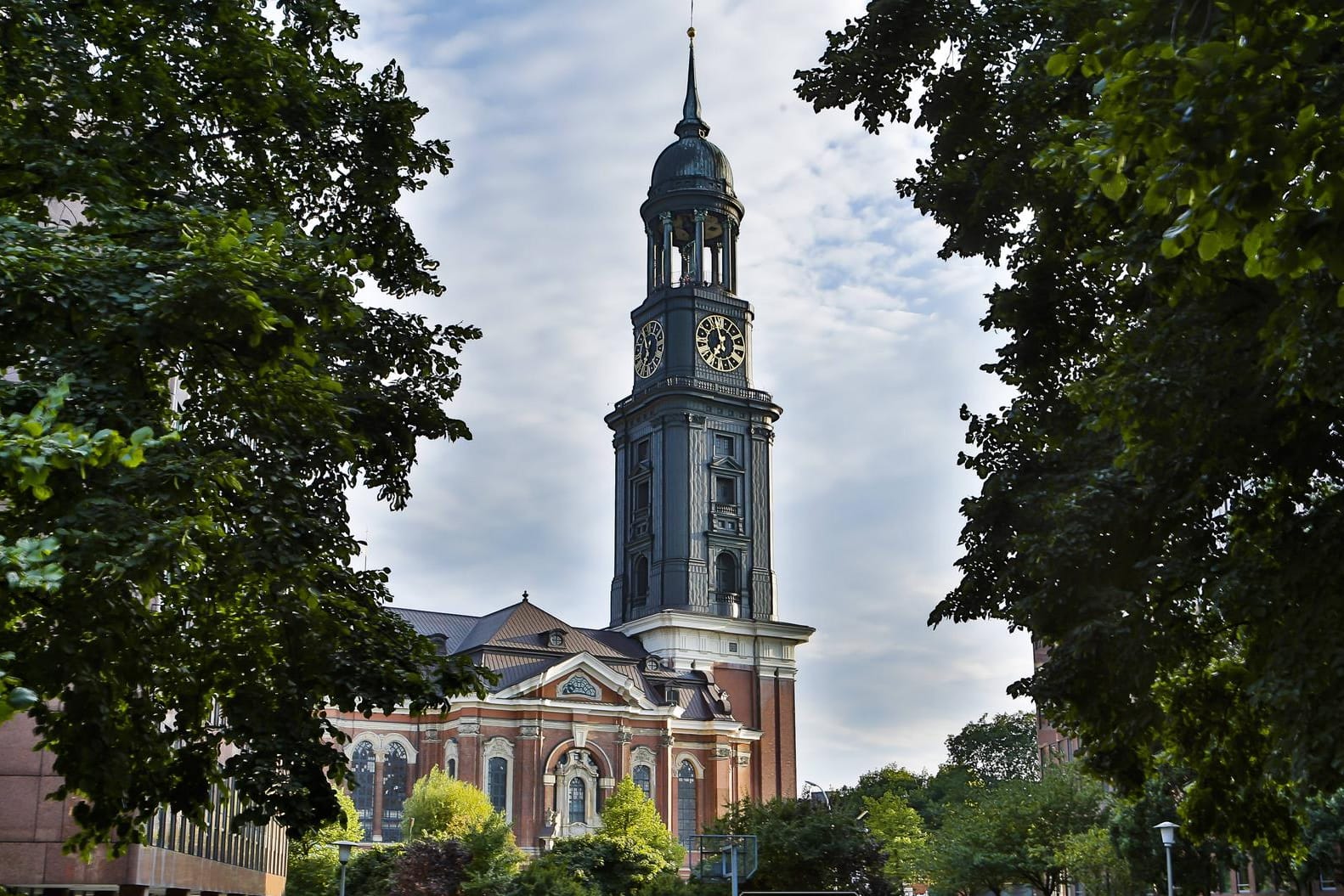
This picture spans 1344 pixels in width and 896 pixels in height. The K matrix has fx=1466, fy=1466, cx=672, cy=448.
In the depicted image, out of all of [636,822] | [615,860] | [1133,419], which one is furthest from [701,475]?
[1133,419]

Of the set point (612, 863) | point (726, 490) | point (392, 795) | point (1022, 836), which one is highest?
point (726, 490)

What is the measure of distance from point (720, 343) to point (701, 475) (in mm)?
9208

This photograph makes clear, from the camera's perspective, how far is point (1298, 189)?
732cm

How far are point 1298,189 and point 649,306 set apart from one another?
87.3 meters

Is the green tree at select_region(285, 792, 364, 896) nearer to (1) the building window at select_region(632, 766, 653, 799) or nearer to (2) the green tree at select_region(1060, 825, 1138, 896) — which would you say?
(1) the building window at select_region(632, 766, 653, 799)

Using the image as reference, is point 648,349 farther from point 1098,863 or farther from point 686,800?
point 1098,863

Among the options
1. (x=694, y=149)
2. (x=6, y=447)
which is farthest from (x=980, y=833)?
(x=694, y=149)

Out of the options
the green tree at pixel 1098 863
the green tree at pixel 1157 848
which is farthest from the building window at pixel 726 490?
the green tree at pixel 1157 848

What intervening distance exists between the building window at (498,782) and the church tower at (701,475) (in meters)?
13.1

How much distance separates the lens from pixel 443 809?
65.6 m

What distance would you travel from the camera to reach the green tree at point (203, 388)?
10961mm

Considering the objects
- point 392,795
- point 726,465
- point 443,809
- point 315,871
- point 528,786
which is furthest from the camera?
point 726,465

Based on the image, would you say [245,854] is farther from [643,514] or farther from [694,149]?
[694,149]

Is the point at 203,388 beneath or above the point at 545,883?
above
